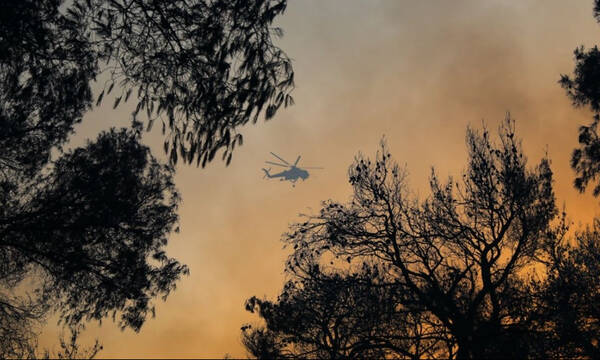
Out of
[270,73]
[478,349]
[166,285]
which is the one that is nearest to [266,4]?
[270,73]

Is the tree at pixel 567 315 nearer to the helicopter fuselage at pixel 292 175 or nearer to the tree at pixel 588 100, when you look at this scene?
the tree at pixel 588 100

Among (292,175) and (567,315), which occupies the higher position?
(292,175)

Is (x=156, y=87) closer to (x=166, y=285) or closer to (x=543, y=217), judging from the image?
(x=166, y=285)

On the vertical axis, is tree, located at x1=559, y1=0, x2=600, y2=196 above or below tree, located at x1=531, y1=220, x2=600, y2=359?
above

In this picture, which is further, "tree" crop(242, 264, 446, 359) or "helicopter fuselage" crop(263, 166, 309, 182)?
"helicopter fuselage" crop(263, 166, 309, 182)

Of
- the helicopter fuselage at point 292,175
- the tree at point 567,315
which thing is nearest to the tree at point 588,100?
the tree at point 567,315

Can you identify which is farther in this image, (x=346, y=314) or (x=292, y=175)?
(x=292, y=175)

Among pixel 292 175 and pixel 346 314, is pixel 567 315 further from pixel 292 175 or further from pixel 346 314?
pixel 292 175

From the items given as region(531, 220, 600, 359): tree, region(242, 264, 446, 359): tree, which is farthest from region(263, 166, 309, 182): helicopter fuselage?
region(531, 220, 600, 359): tree

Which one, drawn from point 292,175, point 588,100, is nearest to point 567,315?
point 588,100

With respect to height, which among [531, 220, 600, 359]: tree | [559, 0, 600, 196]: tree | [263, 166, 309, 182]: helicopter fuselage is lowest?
[531, 220, 600, 359]: tree

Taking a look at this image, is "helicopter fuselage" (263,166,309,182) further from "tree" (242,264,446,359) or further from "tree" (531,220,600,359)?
"tree" (531,220,600,359)

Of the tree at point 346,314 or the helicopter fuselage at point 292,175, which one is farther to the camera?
the helicopter fuselage at point 292,175

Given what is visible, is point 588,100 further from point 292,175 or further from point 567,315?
point 292,175
